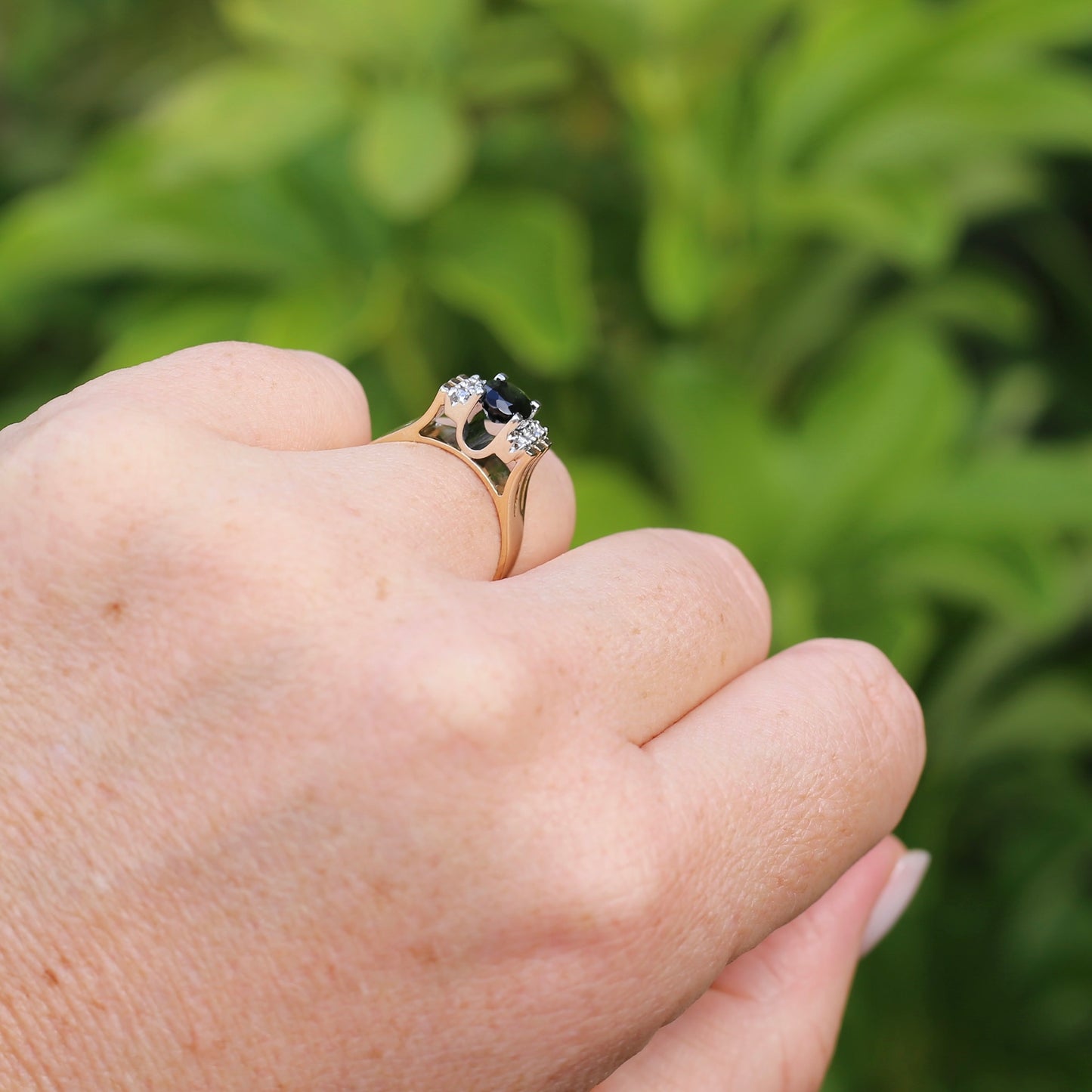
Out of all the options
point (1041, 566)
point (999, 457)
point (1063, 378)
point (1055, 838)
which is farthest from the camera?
point (1063, 378)

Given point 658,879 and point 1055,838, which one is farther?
point 1055,838

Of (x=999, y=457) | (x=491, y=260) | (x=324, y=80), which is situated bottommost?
(x=999, y=457)

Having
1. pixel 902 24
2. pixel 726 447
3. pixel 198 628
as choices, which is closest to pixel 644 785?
pixel 198 628

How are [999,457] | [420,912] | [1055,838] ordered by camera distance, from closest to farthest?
1. [420,912]
2. [999,457]
3. [1055,838]

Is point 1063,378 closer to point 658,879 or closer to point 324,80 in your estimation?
point 324,80

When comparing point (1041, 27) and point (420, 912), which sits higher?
point (1041, 27)
